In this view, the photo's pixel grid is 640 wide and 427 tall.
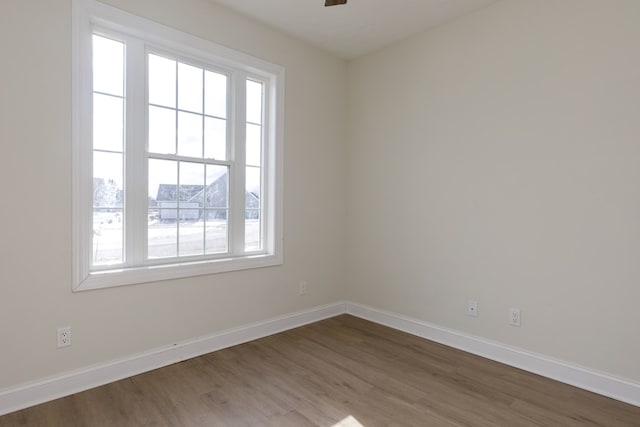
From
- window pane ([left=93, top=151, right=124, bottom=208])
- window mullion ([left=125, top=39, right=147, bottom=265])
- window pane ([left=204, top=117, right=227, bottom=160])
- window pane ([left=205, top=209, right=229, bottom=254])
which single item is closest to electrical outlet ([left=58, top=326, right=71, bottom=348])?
window mullion ([left=125, top=39, right=147, bottom=265])

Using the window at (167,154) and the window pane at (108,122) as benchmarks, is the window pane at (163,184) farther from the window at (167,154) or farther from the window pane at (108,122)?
the window pane at (108,122)

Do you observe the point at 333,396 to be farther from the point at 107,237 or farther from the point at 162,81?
the point at 162,81

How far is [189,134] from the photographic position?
2.90 metres

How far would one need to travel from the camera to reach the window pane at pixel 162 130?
106 inches

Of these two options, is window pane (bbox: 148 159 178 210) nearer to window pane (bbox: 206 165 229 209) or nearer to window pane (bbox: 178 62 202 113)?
window pane (bbox: 206 165 229 209)

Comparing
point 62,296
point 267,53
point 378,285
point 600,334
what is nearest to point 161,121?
point 267,53

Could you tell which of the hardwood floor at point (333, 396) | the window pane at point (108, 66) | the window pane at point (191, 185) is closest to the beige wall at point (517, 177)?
the hardwood floor at point (333, 396)

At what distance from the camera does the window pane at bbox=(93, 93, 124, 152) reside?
7.98 feet

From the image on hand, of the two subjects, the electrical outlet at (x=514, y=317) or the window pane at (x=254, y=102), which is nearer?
the electrical outlet at (x=514, y=317)

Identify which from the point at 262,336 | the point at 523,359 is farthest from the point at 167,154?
the point at 523,359

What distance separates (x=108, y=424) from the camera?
1941mm

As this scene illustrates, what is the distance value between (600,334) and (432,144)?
1930 millimetres

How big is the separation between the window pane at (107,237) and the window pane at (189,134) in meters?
0.71

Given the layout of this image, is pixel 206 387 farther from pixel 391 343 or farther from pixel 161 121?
pixel 161 121
